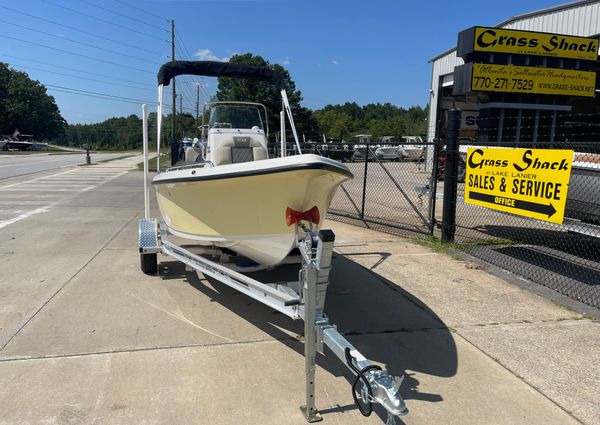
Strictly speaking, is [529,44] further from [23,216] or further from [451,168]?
[23,216]

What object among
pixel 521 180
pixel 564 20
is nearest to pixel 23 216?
pixel 521 180

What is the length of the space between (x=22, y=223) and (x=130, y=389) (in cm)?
768

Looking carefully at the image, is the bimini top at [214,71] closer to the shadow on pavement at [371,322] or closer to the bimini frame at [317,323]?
the shadow on pavement at [371,322]

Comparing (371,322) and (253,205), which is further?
(371,322)

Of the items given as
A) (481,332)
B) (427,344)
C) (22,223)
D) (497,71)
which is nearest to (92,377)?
(427,344)

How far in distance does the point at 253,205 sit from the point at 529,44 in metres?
20.5

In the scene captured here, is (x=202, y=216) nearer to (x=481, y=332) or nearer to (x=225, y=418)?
(x=225, y=418)

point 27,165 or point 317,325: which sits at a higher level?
point 317,325

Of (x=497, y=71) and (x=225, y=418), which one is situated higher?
(x=497, y=71)

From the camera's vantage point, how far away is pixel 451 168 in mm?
7641

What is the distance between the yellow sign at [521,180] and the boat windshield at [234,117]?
3.47 m

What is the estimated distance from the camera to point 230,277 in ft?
14.6

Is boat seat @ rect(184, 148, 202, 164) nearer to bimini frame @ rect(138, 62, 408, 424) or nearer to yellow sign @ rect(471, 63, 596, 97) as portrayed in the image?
bimini frame @ rect(138, 62, 408, 424)

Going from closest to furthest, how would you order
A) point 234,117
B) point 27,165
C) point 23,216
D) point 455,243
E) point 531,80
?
point 234,117
point 455,243
point 23,216
point 531,80
point 27,165
